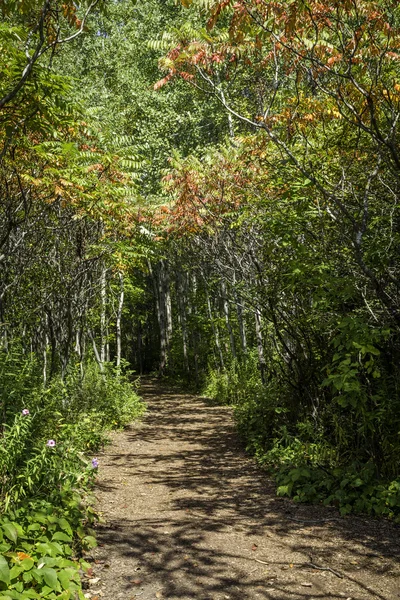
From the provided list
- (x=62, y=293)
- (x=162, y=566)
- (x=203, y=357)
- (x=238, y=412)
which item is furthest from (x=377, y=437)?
(x=203, y=357)

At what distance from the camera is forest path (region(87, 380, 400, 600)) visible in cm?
392

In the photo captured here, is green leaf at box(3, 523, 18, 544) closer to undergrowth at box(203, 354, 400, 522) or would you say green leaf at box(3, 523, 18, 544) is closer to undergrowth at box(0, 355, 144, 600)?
undergrowth at box(0, 355, 144, 600)

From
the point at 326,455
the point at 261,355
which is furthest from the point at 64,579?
the point at 261,355

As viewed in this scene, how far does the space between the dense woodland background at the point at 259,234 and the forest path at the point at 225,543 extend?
43cm

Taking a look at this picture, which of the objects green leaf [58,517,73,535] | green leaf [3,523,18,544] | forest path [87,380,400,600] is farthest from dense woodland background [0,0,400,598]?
forest path [87,380,400,600]

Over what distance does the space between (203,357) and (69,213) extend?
1422 centimetres

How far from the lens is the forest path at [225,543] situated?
392cm

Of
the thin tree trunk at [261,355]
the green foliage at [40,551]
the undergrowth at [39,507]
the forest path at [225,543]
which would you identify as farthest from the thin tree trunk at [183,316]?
the green foliage at [40,551]

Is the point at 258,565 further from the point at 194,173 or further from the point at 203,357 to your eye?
the point at 203,357

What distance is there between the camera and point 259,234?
31.9 ft

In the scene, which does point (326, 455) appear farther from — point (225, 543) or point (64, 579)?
point (64, 579)

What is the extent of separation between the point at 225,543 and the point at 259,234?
6.21 m

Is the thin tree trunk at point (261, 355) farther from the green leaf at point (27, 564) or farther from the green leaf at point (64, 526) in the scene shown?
the green leaf at point (27, 564)

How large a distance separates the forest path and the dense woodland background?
43cm
